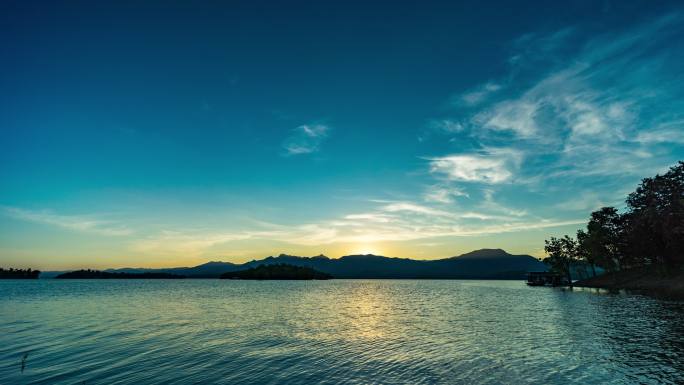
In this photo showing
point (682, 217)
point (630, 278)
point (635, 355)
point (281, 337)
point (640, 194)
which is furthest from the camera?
point (630, 278)

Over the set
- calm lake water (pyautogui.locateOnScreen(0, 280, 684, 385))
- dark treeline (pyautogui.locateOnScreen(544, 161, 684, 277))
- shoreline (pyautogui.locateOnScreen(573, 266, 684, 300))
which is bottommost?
calm lake water (pyautogui.locateOnScreen(0, 280, 684, 385))

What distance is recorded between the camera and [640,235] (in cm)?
11625

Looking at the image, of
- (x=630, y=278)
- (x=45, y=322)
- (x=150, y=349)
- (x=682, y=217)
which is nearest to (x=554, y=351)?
(x=150, y=349)

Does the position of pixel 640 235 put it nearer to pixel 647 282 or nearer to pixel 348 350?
pixel 647 282

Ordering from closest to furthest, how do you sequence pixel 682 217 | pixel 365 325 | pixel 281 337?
pixel 281 337, pixel 365 325, pixel 682 217

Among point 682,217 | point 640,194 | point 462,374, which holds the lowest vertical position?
point 462,374

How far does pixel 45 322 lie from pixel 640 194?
156 m

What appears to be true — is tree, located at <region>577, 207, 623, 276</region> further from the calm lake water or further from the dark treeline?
the calm lake water

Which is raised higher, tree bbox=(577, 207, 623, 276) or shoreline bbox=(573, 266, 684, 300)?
tree bbox=(577, 207, 623, 276)

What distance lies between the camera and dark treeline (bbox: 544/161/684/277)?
98.4 metres

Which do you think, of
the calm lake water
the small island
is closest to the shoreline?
the small island

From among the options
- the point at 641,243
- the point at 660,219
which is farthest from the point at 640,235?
the point at 660,219

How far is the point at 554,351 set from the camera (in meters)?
35.2

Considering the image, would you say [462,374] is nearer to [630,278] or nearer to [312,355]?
[312,355]
